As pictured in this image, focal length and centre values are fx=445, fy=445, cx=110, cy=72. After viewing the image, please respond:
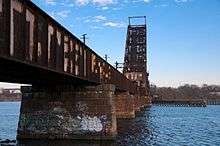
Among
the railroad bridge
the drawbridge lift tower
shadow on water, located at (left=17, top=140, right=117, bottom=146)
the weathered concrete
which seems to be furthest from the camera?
the drawbridge lift tower

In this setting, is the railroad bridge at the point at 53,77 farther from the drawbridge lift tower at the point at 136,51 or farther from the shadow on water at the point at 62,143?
the drawbridge lift tower at the point at 136,51

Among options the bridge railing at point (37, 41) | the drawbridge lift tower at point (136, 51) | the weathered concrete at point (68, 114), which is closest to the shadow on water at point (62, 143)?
the weathered concrete at point (68, 114)

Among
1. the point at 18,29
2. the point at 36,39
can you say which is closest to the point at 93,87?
the point at 36,39

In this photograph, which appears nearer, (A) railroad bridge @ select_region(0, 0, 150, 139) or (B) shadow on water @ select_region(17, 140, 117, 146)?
(A) railroad bridge @ select_region(0, 0, 150, 139)

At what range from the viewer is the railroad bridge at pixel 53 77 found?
808 inches

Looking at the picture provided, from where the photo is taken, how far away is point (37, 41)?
23.1m

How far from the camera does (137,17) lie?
154 metres

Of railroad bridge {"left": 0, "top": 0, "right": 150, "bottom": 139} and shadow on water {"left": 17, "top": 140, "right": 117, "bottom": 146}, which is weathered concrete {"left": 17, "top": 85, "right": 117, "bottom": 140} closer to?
railroad bridge {"left": 0, "top": 0, "right": 150, "bottom": 139}

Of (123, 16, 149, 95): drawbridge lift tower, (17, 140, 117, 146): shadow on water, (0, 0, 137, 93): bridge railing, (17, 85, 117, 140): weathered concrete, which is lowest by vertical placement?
(17, 140, 117, 146): shadow on water

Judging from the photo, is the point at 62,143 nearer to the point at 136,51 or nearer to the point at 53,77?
the point at 53,77

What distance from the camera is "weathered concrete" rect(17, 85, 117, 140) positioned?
123ft

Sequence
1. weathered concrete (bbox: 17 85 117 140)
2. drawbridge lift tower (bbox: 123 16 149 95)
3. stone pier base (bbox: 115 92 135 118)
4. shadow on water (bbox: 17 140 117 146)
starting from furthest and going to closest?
drawbridge lift tower (bbox: 123 16 149 95) → stone pier base (bbox: 115 92 135 118) → weathered concrete (bbox: 17 85 117 140) → shadow on water (bbox: 17 140 117 146)

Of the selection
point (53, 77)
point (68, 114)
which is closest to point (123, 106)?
point (68, 114)

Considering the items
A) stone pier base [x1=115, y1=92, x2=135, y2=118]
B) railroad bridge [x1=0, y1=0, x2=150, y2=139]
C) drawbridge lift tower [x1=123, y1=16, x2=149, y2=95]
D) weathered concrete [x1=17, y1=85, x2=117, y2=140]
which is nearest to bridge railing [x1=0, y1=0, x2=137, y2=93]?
railroad bridge [x1=0, y1=0, x2=150, y2=139]
